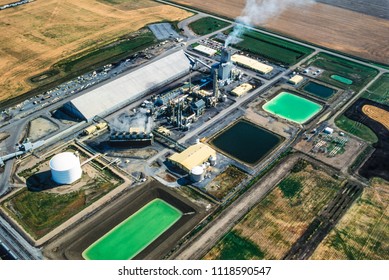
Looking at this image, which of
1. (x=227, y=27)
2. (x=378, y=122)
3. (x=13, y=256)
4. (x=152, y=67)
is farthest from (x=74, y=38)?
(x=378, y=122)

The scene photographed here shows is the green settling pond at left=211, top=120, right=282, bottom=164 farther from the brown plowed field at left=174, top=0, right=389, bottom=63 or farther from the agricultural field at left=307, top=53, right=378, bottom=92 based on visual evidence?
the brown plowed field at left=174, top=0, right=389, bottom=63

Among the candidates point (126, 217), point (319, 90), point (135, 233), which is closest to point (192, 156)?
point (126, 217)

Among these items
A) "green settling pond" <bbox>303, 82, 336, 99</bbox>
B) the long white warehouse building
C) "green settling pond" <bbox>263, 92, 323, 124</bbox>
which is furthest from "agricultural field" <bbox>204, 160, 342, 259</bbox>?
the long white warehouse building

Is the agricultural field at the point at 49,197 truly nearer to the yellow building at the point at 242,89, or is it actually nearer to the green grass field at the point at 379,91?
the yellow building at the point at 242,89

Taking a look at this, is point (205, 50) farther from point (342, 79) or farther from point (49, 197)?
point (49, 197)

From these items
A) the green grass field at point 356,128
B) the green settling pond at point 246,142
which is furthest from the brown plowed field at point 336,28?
the green settling pond at point 246,142

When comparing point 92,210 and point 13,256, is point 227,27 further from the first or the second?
point 13,256
